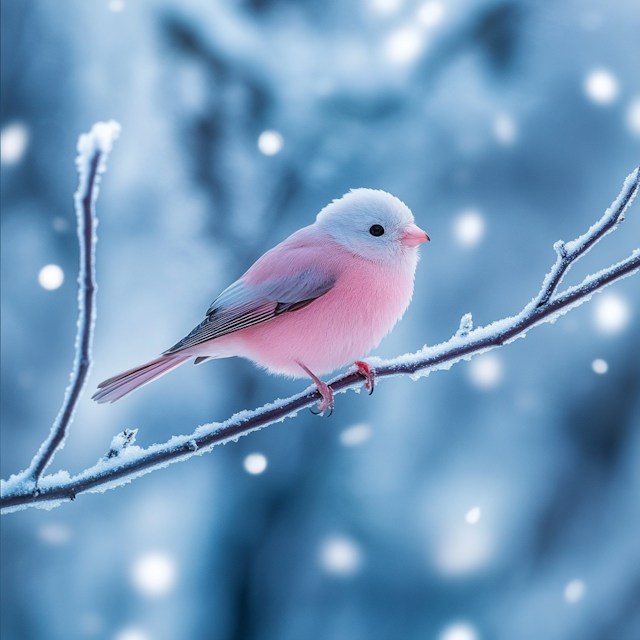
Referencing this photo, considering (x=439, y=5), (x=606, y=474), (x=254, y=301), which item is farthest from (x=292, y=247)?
(x=606, y=474)

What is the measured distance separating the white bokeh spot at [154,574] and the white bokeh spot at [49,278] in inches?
22.0

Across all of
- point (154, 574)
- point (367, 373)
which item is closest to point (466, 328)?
point (367, 373)

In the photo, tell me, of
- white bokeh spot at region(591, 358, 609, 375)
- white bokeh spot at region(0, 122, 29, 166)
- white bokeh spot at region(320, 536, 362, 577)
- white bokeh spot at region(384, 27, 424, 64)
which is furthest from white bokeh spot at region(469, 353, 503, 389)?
white bokeh spot at region(0, 122, 29, 166)

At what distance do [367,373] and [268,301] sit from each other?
0.16 meters

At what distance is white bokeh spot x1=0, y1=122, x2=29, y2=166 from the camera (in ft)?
3.76

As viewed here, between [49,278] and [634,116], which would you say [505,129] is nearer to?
[634,116]

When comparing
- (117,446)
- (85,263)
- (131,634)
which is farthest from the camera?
(131,634)

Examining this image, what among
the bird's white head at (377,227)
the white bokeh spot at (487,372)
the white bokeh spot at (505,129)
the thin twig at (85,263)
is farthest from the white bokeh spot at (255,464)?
the white bokeh spot at (505,129)

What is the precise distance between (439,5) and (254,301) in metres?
0.84

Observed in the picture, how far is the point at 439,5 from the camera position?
124cm

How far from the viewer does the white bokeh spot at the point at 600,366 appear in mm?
1258

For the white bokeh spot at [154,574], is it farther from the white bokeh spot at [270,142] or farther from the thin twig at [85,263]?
the white bokeh spot at [270,142]

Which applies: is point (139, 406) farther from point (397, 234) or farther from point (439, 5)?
point (439, 5)

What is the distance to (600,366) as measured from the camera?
4.13 ft
